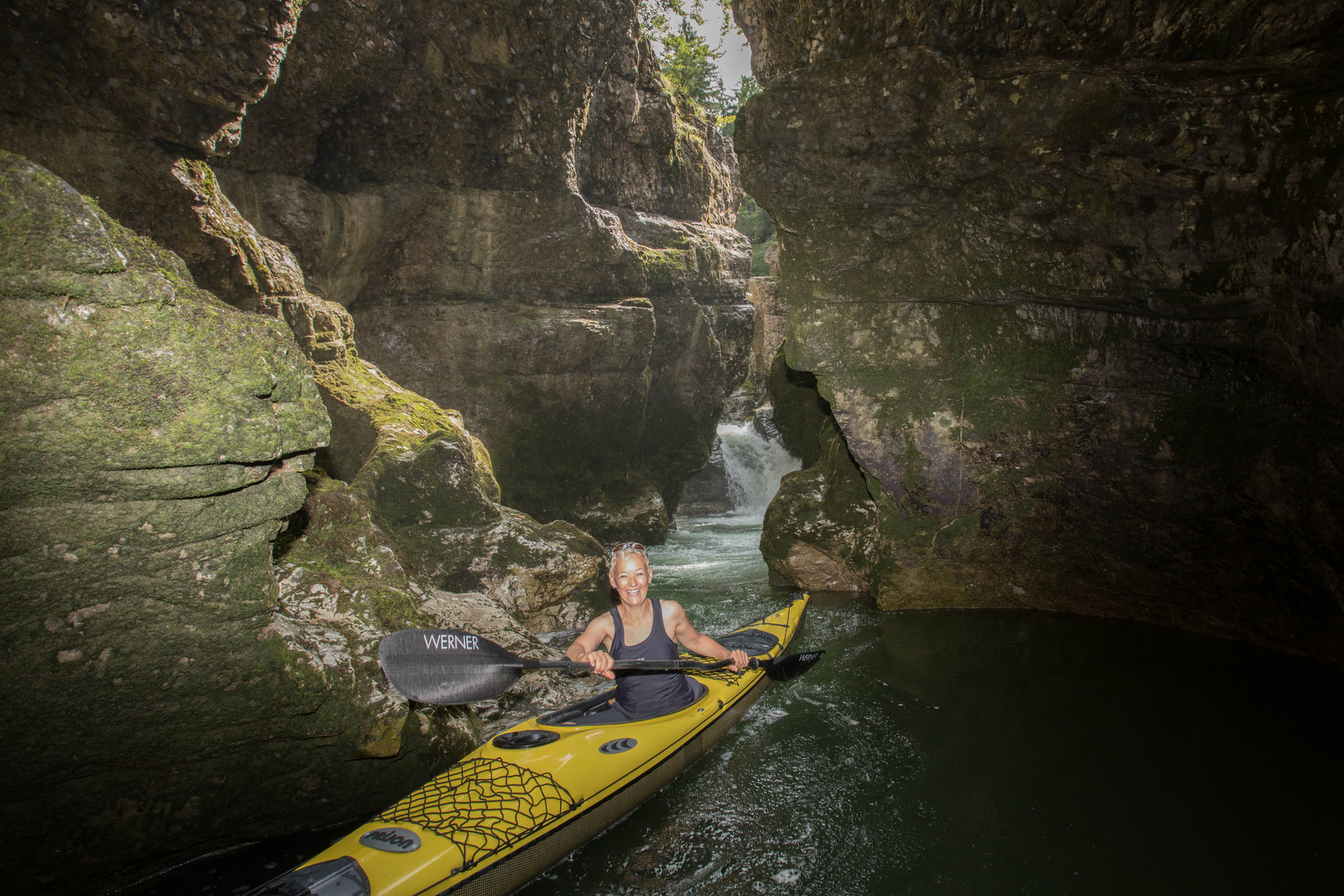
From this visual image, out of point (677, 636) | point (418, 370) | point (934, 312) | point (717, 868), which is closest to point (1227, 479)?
point (934, 312)

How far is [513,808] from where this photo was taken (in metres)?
2.77

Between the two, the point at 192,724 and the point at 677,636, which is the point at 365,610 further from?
the point at 677,636

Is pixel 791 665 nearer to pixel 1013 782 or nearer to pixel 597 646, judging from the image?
pixel 1013 782

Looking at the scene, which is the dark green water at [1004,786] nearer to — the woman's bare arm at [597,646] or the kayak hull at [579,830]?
the kayak hull at [579,830]

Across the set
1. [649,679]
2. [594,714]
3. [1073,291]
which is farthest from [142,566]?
[1073,291]

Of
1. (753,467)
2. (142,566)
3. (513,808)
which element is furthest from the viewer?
(753,467)

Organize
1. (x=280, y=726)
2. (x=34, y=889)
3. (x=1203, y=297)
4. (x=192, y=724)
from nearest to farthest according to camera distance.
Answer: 1. (x=34, y=889)
2. (x=192, y=724)
3. (x=280, y=726)
4. (x=1203, y=297)

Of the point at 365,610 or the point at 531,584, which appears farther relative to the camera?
the point at 531,584

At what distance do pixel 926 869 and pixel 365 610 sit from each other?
277 cm

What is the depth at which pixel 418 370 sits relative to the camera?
30.5 feet

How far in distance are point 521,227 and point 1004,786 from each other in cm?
845

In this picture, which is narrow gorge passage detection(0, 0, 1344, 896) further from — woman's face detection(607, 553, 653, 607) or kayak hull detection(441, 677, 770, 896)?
woman's face detection(607, 553, 653, 607)

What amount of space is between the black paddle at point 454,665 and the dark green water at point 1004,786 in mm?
711

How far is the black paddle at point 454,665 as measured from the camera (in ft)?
9.91
